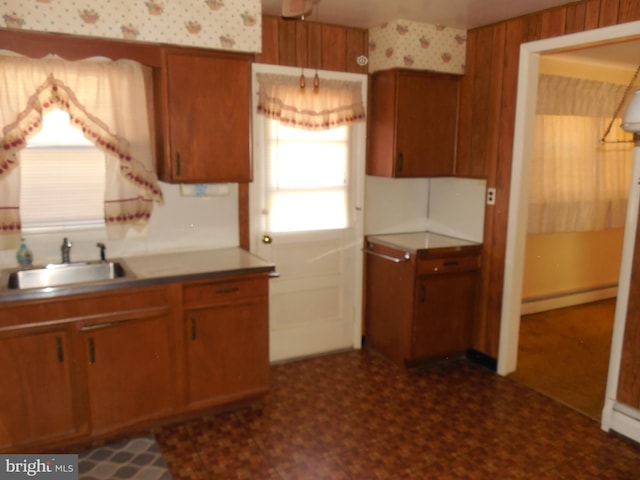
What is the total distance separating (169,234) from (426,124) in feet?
6.25

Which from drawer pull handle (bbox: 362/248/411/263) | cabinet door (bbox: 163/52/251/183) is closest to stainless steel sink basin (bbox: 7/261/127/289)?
cabinet door (bbox: 163/52/251/183)

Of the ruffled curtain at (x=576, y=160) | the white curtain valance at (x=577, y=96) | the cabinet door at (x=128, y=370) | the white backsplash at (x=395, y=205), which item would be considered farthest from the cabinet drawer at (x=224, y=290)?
the white curtain valance at (x=577, y=96)

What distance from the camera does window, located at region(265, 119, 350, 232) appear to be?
348 cm

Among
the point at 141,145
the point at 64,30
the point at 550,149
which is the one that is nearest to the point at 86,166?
the point at 141,145

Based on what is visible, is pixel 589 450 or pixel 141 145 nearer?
pixel 589 450

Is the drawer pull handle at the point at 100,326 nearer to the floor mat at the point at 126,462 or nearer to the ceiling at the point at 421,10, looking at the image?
the floor mat at the point at 126,462

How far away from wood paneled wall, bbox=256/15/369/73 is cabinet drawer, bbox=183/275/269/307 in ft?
4.76

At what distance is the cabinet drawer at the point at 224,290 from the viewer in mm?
2748

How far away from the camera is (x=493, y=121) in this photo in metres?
3.46

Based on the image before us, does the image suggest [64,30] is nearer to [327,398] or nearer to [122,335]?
[122,335]

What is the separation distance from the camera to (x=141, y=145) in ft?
9.50

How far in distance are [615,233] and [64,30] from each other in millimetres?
5311

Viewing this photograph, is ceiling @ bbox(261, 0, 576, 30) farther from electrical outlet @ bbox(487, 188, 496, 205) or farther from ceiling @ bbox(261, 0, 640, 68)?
electrical outlet @ bbox(487, 188, 496, 205)

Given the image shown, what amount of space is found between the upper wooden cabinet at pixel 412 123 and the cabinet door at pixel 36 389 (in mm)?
2326
